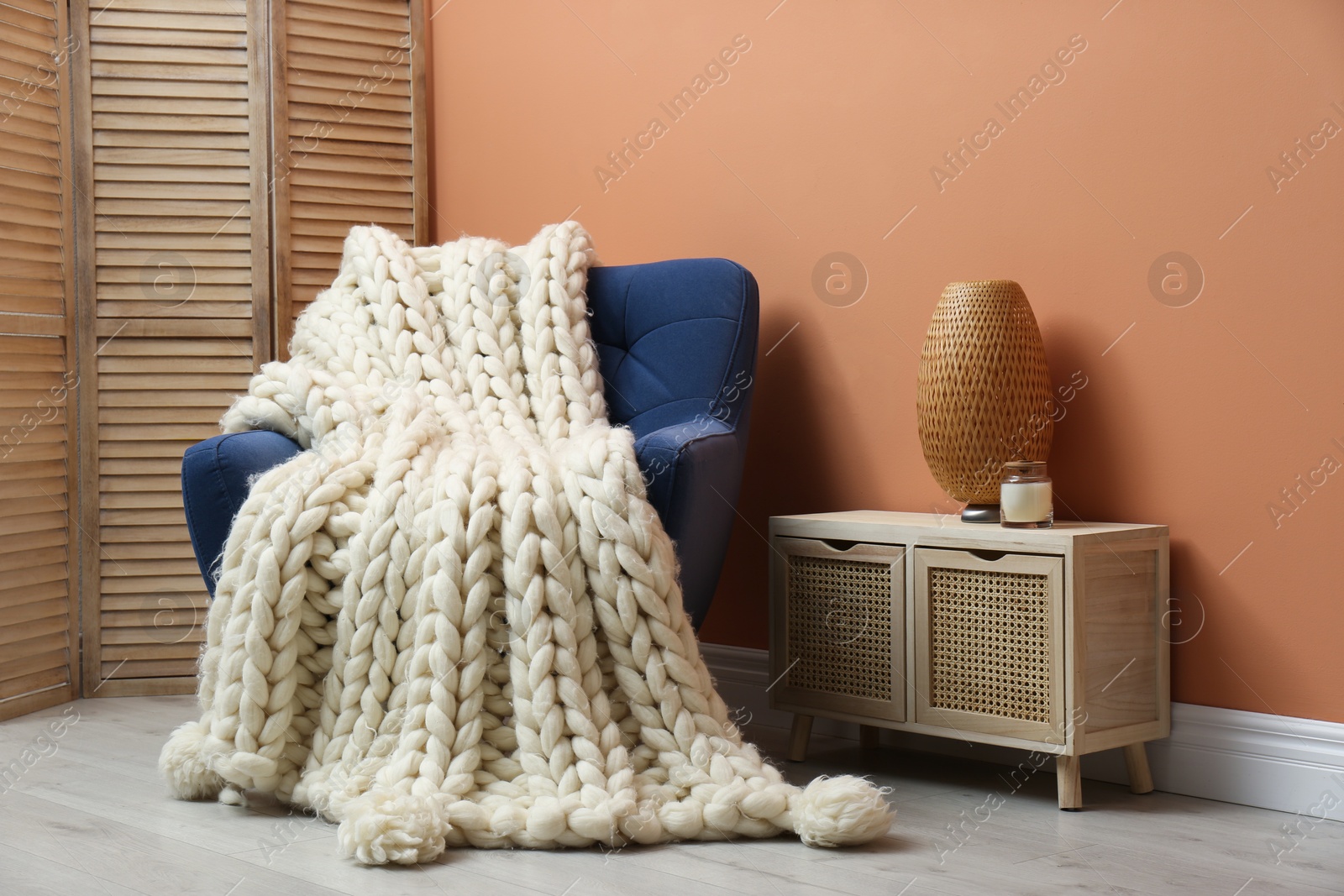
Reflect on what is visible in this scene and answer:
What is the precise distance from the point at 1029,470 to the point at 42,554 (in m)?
2.01

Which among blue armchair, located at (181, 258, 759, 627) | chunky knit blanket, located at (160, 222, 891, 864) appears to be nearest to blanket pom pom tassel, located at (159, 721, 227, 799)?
chunky knit blanket, located at (160, 222, 891, 864)

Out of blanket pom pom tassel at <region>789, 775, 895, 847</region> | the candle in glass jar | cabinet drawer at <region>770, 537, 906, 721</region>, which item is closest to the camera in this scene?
blanket pom pom tassel at <region>789, 775, 895, 847</region>

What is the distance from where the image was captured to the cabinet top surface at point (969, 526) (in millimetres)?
1739

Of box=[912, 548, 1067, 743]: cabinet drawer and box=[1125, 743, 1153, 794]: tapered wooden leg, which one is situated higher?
box=[912, 548, 1067, 743]: cabinet drawer

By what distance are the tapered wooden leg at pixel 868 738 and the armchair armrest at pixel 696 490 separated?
38 centimetres

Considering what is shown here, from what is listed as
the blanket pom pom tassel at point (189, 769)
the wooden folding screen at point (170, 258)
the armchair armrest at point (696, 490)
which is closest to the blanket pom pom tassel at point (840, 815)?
the armchair armrest at point (696, 490)

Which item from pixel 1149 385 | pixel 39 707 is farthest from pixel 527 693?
pixel 39 707

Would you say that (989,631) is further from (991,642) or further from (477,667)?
(477,667)

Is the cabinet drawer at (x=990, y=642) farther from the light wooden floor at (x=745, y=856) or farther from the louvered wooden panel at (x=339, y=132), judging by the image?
the louvered wooden panel at (x=339, y=132)

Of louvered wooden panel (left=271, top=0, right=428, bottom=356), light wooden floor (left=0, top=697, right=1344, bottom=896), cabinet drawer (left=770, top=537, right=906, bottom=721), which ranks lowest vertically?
light wooden floor (left=0, top=697, right=1344, bottom=896)

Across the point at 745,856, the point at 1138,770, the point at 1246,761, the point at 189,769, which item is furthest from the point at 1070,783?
the point at 189,769

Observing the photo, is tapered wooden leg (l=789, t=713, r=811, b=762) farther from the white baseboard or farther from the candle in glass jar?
the candle in glass jar

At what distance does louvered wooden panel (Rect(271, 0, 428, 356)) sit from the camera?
274 cm

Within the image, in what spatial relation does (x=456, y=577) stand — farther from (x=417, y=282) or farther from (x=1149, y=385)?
(x=1149, y=385)
